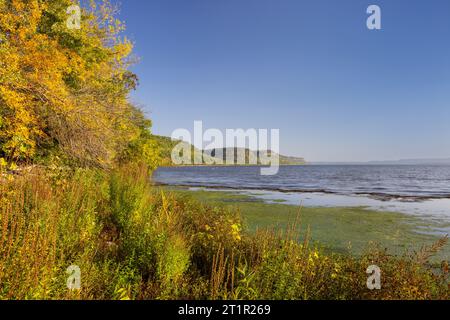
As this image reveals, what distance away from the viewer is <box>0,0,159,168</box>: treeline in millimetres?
8727

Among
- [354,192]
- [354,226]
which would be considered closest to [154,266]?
[354,226]

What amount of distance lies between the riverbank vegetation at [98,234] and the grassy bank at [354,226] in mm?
1783

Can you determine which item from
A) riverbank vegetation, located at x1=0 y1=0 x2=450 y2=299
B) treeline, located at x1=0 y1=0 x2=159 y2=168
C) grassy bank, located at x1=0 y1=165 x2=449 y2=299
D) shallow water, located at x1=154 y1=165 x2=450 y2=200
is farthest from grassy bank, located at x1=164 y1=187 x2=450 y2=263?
shallow water, located at x1=154 y1=165 x2=450 y2=200

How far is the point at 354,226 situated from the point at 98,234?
12613 millimetres

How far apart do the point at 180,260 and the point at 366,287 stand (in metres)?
3.12

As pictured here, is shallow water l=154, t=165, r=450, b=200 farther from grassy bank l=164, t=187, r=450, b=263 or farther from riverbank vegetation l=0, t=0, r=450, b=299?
riverbank vegetation l=0, t=0, r=450, b=299

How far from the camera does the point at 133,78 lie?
22203mm

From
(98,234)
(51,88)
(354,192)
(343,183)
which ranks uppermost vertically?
(51,88)

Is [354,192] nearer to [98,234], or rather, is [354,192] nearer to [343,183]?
[343,183]

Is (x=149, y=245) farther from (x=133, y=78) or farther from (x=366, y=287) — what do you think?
(x=133, y=78)

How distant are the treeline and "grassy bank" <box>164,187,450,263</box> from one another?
7.75 meters

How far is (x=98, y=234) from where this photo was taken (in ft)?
21.1

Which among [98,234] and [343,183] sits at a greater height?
[98,234]

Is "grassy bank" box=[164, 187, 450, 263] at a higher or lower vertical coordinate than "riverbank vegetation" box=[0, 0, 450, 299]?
lower
